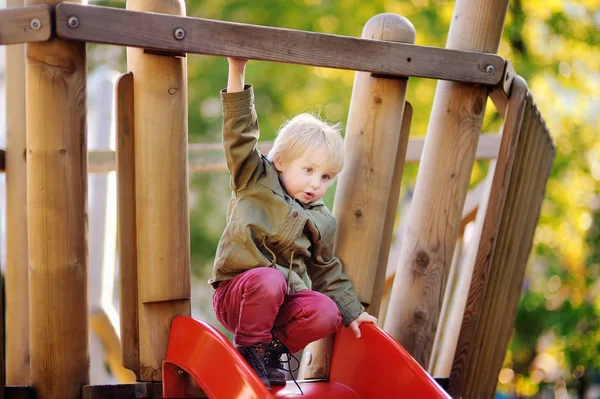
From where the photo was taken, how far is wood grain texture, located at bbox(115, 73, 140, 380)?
8.32ft

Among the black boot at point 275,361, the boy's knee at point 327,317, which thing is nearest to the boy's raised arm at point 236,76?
the boy's knee at point 327,317

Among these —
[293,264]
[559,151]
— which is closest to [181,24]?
[293,264]

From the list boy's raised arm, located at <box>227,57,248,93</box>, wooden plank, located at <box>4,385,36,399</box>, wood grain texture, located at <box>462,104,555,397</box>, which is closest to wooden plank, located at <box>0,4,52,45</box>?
boy's raised arm, located at <box>227,57,248,93</box>

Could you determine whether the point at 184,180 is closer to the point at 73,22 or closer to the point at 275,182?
the point at 275,182

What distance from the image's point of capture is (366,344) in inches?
108

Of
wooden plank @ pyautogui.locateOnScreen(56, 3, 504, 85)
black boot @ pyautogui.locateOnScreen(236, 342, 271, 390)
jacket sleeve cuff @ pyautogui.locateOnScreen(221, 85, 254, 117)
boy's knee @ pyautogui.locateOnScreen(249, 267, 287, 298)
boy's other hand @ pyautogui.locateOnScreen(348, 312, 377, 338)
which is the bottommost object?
black boot @ pyautogui.locateOnScreen(236, 342, 271, 390)

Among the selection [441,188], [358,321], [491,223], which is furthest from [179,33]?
[491,223]

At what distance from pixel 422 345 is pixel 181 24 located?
1.60 m

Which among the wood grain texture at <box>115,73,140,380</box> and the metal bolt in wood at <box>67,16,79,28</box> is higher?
the metal bolt in wood at <box>67,16,79,28</box>

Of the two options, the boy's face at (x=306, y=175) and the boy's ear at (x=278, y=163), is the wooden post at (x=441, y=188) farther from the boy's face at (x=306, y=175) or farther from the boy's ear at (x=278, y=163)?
the boy's ear at (x=278, y=163)

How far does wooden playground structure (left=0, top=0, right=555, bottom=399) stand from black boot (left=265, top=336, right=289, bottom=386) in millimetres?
278

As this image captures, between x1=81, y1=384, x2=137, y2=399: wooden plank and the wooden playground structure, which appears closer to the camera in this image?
the wooden playground structure

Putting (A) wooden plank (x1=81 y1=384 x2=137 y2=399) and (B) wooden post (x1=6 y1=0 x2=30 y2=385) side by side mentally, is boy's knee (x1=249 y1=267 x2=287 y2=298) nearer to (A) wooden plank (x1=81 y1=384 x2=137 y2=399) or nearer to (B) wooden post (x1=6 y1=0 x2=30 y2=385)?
(A) wooden plank (x1=81 y1=384 x2=137 y2=399)

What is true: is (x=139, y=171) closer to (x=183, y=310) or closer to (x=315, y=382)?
(x=183, y=310)
